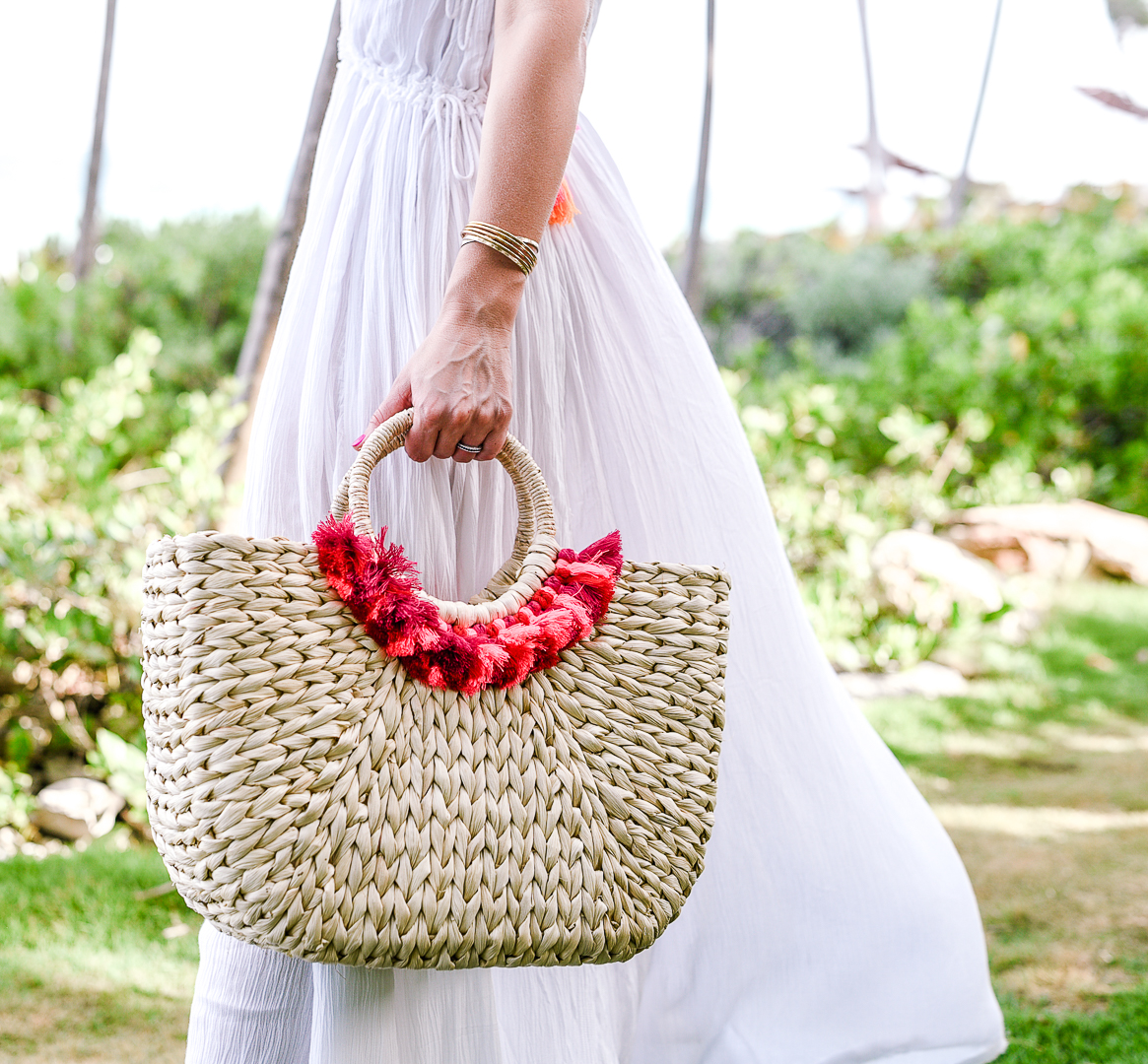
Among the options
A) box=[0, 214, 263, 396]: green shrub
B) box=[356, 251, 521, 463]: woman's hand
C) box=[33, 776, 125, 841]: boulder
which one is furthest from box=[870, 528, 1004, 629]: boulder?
box=[0, 214, 263, 396]: green shrub

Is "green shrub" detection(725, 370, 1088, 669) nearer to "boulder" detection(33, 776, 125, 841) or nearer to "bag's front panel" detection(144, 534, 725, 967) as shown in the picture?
"boulder" detection(33, 776, 125, 841)

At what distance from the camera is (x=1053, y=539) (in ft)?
18.5

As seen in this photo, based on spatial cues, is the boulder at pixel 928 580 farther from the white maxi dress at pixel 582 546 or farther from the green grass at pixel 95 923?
the green grass at pixel 95 923

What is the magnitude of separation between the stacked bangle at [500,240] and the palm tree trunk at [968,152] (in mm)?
13048

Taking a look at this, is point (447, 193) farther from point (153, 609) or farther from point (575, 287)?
point (153, 609)

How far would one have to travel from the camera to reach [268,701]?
803mm

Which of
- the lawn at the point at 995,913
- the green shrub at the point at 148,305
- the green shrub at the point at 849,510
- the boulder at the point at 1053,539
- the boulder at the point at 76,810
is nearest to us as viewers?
the lawn at the point at 995,913

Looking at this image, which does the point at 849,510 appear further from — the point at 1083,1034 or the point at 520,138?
the point at 520,138

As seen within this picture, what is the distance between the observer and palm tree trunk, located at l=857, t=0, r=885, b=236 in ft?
50.1

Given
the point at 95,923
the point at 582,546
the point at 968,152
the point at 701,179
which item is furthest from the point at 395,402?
the point at 968,152

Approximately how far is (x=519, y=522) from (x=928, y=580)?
3.83 meters

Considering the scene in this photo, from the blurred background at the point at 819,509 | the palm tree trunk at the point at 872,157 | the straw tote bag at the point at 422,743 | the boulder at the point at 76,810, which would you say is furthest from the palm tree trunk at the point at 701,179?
the palm tree trunk at the point at 872,157

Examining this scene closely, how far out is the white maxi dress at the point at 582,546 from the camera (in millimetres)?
1065

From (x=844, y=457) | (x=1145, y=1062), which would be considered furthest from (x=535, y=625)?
(x=844, y=457)
